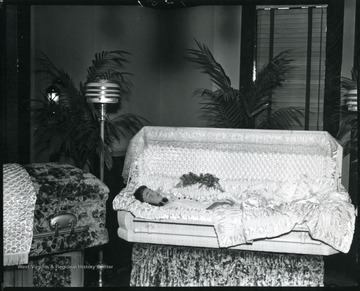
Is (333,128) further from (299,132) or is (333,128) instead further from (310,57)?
(299,132)

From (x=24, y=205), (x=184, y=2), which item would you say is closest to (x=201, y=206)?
(x=24, y=205)

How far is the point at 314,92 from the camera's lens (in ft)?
18.4

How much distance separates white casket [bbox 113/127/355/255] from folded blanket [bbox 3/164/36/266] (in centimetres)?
83

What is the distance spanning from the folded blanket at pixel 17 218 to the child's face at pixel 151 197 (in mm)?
1021

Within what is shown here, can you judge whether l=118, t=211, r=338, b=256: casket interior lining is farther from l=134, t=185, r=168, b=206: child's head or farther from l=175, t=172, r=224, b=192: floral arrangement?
l=175, t=172, r=224, b=192: floral arrangement

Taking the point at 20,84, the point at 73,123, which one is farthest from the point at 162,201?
the point at 20,84

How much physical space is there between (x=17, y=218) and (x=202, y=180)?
173 cm

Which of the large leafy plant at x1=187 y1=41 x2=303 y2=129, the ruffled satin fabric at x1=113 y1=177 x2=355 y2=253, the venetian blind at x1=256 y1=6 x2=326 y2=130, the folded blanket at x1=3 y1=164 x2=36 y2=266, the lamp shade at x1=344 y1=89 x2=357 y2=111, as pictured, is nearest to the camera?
the folded blanket at x1=3 y1=164 x2=36 y2=266

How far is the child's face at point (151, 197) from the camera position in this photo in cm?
401

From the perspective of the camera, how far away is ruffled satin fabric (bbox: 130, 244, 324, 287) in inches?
140

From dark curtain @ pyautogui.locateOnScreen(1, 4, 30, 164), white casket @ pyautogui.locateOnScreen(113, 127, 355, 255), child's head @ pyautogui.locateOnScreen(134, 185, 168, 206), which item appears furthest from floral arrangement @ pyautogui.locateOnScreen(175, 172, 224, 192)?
dark curtain @ pyautogui.locateOnScreen(1, 4, 30, 164)

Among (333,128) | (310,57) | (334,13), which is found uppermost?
(334,13)

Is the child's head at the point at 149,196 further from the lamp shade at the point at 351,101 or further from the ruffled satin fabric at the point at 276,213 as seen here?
the lamp shade at the point at 351,101

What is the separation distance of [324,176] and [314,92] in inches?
68.0
